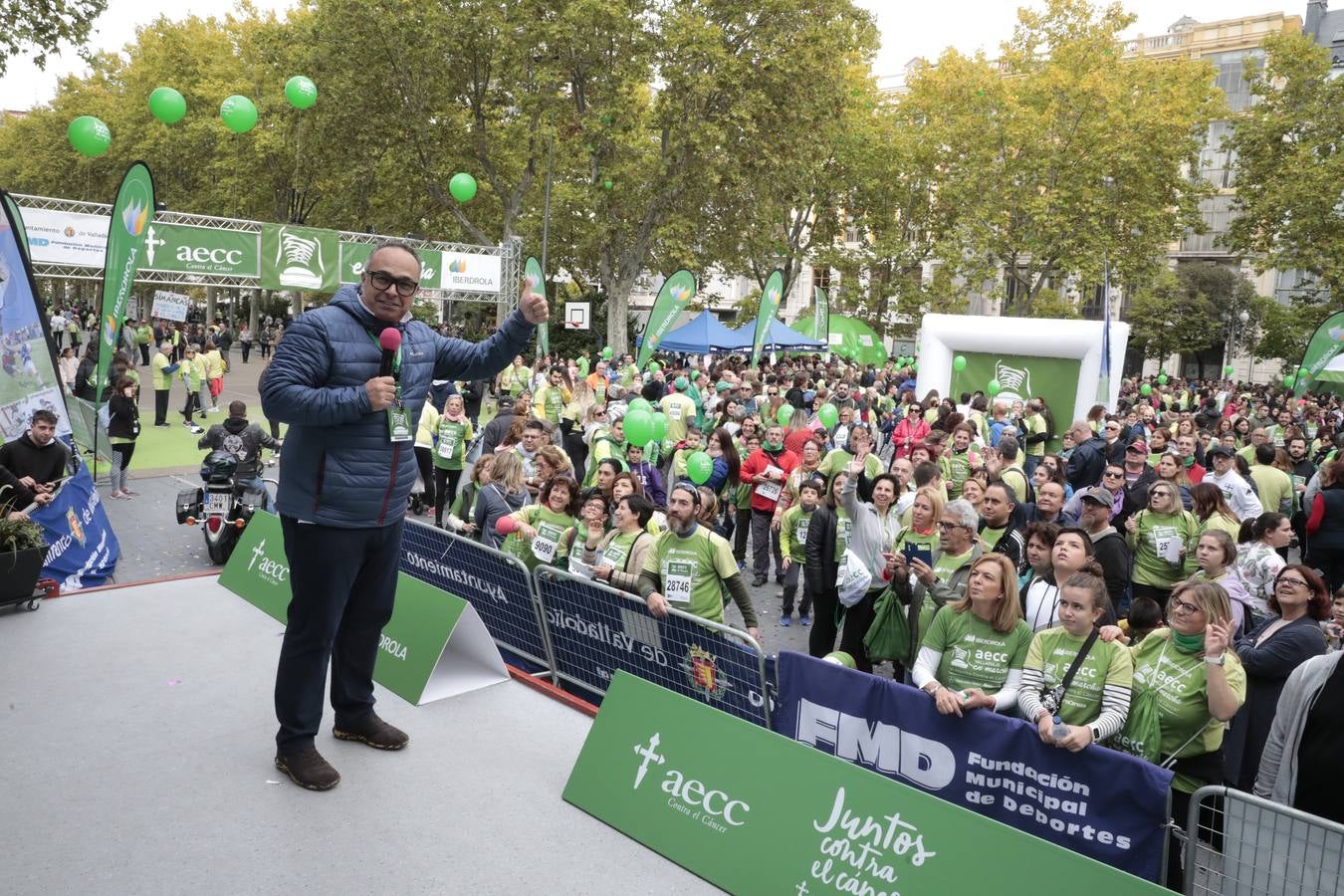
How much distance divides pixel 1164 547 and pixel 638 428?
4982mm

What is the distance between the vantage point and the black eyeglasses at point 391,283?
318 cm

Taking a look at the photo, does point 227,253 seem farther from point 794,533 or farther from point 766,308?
point 794,533

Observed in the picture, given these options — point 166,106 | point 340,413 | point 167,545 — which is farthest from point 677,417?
point 166,106

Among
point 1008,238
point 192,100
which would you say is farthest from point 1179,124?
point 192,100

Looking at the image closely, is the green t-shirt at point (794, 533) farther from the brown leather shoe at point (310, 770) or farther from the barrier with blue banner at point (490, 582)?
the brown leather shoe at point (310, 770)

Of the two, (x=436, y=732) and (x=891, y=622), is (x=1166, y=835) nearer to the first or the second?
(x=891, y=622)

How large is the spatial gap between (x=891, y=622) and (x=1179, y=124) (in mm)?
32120

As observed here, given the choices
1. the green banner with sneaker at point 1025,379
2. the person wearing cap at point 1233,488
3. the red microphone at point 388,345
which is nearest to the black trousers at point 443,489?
the person wearing cap at point 1233,488

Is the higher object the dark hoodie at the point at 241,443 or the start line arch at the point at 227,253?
the start line arch at the point at 227,253

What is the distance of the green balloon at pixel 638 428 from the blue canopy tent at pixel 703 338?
59.1 ft

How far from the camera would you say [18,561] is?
15.9 feet

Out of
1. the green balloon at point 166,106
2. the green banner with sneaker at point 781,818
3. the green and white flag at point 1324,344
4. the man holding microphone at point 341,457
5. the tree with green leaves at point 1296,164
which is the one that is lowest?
the green banner with sneaker at point 781,818

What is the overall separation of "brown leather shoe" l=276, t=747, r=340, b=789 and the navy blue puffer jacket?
0.82 m

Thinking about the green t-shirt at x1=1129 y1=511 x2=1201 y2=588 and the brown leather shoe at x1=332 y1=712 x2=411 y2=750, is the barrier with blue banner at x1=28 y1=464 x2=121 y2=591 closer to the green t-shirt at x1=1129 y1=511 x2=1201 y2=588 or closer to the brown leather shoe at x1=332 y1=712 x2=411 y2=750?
the brown leather shoe at x1=332 y1=712 x2=411 y2=750
